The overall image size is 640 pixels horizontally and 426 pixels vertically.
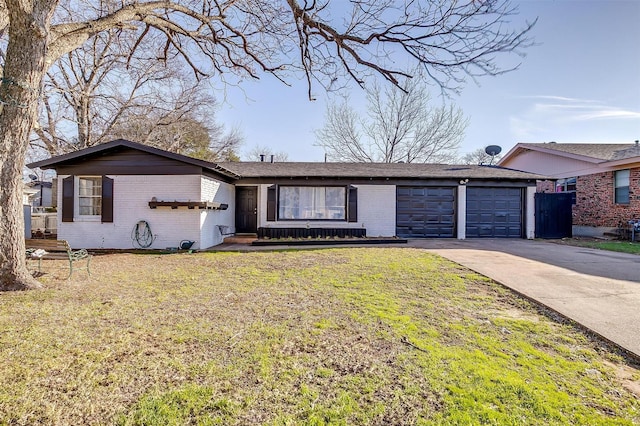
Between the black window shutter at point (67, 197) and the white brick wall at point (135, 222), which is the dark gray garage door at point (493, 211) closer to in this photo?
the white brick wall at point (135, 222)

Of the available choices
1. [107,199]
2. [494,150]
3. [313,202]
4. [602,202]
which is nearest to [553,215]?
[602,202]

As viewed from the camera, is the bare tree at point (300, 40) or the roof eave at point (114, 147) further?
the roof eave at point (114, 147)

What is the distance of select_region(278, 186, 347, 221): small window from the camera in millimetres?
12773

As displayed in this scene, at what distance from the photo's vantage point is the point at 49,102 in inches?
626

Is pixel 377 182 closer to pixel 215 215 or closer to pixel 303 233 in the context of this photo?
pixel 303 233

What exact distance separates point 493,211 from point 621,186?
5556 millimetres

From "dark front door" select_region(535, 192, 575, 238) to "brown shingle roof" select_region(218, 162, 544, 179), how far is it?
4.33 ft

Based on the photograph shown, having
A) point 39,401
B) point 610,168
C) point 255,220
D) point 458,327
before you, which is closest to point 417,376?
point 458,327

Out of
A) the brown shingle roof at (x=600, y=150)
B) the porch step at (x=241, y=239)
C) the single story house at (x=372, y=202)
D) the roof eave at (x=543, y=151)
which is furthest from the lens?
the brown shingle roof at (x=600, y=150)

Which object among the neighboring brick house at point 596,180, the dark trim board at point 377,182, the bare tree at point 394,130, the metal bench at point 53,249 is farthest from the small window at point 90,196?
the bare tree at point 394,130

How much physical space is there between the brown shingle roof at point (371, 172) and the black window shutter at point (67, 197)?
5.43m

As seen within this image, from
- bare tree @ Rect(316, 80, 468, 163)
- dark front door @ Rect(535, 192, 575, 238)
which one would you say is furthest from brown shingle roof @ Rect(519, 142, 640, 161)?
bare tree @ Rect(316, 80, 468, 163)

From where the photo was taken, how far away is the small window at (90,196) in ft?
32.5

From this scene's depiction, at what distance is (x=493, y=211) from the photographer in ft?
42.6
